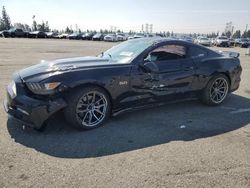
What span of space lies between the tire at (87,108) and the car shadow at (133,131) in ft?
0.51

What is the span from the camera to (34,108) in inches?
155

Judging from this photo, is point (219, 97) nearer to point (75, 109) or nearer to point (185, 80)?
point (185, 80)

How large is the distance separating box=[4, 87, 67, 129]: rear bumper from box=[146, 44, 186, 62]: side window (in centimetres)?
194

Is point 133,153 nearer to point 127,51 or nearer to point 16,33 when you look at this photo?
point 127,51

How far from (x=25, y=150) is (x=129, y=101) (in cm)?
193

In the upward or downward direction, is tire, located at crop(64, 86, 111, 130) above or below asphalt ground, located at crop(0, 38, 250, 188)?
above

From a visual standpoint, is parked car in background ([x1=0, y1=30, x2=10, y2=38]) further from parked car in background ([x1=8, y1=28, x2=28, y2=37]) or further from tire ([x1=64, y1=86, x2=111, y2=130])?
tire ([x1=64, y1=86, x2=111, y2=130])

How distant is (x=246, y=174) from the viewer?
10.7ft

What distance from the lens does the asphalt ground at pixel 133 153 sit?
308 centimetres

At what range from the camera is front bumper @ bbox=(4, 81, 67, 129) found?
396 cm

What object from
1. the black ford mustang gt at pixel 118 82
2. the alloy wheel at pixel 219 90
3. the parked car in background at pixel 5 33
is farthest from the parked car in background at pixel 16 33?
the alloy wheel at pixel 219 90

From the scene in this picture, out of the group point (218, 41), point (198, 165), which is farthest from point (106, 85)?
point (218, 41)

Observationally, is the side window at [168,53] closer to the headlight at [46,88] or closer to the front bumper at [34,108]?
the headlight at [46,88]

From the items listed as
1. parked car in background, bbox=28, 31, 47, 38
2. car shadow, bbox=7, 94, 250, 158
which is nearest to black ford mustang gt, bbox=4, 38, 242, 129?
car shadow, bbox=7, 94, 250, 158
